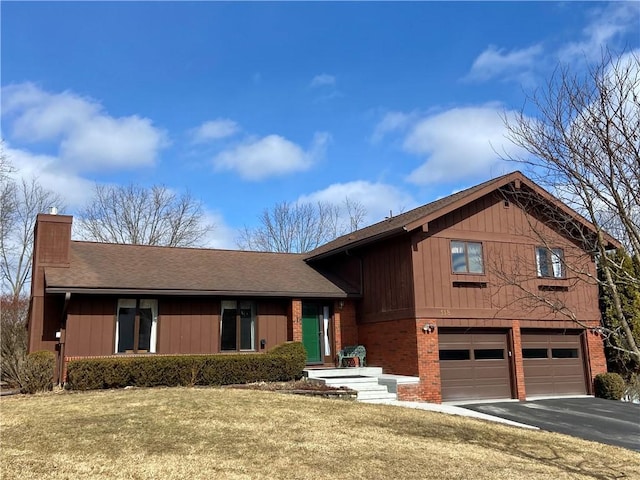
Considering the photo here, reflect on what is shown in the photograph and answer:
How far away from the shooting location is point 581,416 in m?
14.3

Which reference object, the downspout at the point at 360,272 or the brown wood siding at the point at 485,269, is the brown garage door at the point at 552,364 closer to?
the brown wood siding at the point at 485,269

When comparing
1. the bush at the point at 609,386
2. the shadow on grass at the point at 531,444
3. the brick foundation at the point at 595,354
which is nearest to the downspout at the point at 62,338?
the shadow on grass at the point at 531,444

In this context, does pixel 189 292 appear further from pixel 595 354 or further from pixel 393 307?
pixel 595 354

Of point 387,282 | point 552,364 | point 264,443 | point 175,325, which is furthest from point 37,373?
point 552,364

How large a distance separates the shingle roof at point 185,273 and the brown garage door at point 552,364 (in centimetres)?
601

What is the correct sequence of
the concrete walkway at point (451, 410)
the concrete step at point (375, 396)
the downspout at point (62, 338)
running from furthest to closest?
1. the downspout at point (62, 338)
2. the concrete step at point (375, 396)
3. the concrete walkway at point (451, 410)

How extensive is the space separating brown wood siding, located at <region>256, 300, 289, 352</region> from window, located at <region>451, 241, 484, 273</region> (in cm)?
556

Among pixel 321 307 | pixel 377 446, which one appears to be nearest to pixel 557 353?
pixel 321 307

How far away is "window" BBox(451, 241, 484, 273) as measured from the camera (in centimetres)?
1705

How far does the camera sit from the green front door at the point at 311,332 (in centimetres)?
1875

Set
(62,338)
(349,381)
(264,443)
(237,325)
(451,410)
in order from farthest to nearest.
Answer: (237,325), (62,338), (349,381), (451,410), (264,443)

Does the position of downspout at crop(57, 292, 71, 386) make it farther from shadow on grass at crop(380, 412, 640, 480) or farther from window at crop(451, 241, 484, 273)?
window at crop(451, 241, 484, 273)

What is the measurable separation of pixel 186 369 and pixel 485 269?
9.18m

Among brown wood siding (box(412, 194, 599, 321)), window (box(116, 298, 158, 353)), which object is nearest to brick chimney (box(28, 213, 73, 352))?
window (box(116, 298, 158, 353))
